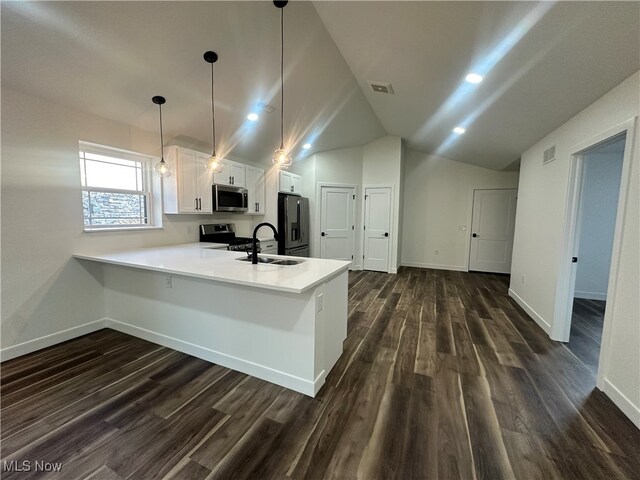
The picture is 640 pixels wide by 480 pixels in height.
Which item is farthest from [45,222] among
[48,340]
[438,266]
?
[438,266]

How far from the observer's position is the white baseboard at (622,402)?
1778 millimetres

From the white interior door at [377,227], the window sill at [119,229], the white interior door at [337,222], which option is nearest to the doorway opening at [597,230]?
the white interior door at [377,227]

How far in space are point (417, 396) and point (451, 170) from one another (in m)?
5.82

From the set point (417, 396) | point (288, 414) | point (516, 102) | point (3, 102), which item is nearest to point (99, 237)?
point (3, 102)

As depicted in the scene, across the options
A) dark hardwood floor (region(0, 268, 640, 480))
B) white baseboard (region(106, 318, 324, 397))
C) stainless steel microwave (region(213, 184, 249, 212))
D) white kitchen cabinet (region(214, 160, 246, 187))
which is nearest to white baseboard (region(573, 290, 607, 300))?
dark hardwood floor (region(0, 268, 640, 480))

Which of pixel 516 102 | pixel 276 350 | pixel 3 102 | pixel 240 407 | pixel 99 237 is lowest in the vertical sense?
pixel 240 407

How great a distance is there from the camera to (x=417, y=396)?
2.06m

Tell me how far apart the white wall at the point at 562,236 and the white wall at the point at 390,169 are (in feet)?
7.34

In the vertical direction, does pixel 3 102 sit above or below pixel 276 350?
above

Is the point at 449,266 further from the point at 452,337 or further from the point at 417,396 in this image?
the point at 417,396

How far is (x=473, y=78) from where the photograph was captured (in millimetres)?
2672

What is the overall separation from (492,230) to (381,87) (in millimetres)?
4661

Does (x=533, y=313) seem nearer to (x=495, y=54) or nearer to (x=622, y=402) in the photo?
(x=622, y=402)

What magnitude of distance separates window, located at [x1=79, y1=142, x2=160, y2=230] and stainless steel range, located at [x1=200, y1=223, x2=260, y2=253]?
2.63 ft
